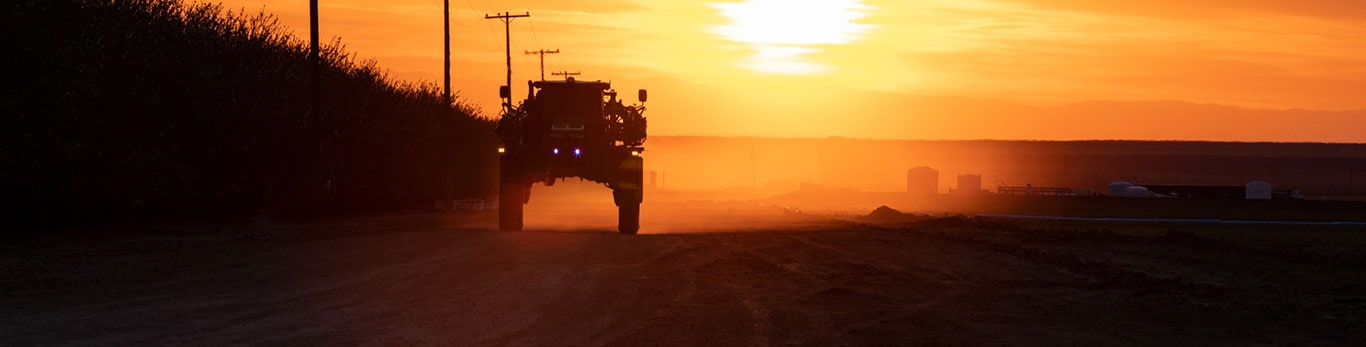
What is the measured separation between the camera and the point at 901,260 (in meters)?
33.6

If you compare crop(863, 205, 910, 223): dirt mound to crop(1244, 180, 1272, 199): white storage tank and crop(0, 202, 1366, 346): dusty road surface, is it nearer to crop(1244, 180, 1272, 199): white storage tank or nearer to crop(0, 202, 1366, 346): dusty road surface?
crop(0, 202, 1366, 346): dusty road surface

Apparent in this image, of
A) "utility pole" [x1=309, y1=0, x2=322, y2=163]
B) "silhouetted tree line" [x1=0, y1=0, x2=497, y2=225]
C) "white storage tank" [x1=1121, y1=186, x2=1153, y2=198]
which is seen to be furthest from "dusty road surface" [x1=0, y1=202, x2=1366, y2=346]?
"white storage tank" [x1=1121, y1=186, x2=1153, y2=198]

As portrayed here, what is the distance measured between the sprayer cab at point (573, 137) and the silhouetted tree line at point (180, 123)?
8.84 metres

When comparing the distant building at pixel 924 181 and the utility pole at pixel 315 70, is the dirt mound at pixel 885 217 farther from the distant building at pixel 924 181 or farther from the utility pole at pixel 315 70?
the distant building at pixel 924 181

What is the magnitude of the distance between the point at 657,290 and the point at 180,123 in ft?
74.8

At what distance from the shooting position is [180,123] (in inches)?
1726

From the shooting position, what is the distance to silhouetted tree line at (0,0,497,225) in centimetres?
3403

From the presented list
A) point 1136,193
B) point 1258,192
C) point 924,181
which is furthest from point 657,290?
point 924,181

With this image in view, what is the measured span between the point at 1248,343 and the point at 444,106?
5698cm

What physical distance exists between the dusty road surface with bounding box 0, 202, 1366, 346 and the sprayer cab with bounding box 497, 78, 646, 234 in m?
1.90

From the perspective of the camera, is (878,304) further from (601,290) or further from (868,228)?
(868,228)

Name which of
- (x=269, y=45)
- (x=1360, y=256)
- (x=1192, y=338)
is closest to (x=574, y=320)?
(x=1192, y=338)

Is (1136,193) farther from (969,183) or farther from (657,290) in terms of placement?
(657,290)

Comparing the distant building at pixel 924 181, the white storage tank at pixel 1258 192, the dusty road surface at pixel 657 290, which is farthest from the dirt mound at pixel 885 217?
the distant building at pixel 924 181
